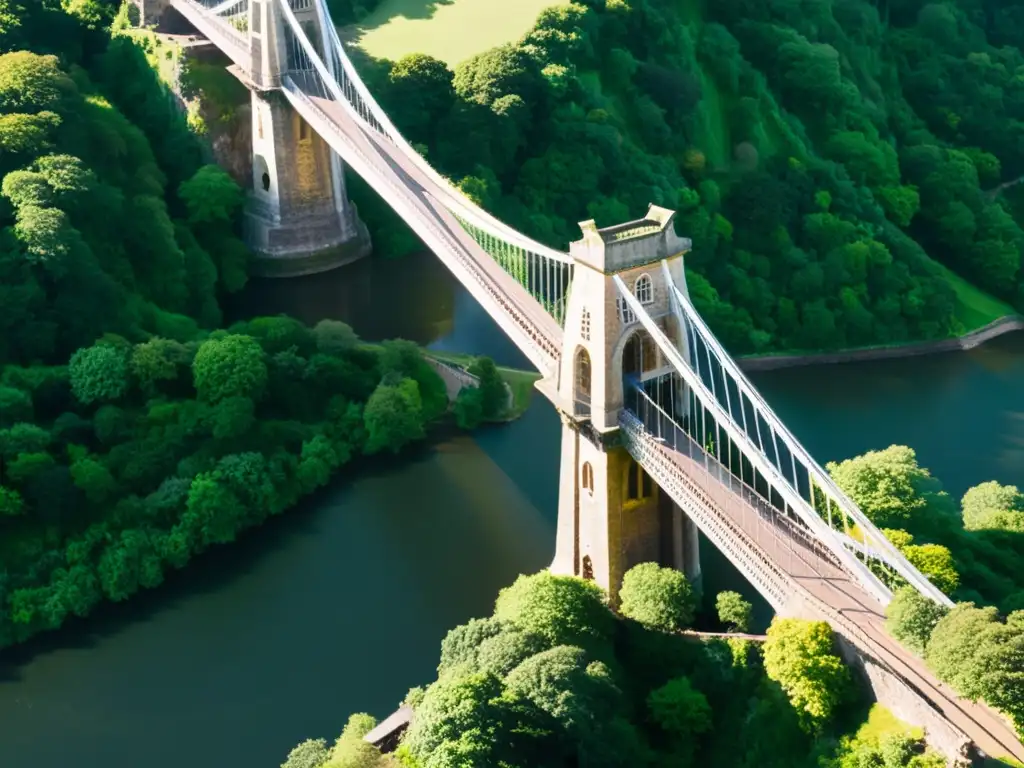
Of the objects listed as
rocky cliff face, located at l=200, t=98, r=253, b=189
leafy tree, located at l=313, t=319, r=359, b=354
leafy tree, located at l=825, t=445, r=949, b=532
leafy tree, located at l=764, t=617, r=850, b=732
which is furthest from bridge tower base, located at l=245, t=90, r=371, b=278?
leafy tree, located at l=764, t=617, r=850, b=732

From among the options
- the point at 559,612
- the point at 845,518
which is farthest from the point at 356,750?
the point at 845,518

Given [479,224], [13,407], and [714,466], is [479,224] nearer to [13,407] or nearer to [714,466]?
[714,466]

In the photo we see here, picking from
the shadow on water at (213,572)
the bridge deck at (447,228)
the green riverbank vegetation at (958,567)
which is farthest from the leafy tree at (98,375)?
the green riverbank vegetation at (958,567)

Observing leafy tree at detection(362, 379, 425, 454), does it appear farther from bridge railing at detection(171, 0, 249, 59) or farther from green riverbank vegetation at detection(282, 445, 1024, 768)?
bridge railing at detection(171, 0, 249, 59)

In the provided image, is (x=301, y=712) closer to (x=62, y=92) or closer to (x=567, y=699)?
(x=567, y=699)

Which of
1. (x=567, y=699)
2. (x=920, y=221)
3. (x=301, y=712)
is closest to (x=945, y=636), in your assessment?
(x=567, y=699)

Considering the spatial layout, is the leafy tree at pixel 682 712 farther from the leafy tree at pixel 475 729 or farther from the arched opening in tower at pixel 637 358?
the arched opening in tower at pixel 637 358
